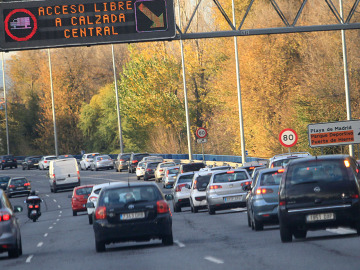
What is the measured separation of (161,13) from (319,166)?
39.4 ft

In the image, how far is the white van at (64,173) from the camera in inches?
2298

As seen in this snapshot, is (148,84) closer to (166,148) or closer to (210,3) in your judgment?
(166,148)

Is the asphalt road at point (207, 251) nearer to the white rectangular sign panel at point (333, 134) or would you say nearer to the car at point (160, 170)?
the white rectangular sign panel at point (333, 134)

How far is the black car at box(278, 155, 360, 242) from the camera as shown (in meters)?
16.0

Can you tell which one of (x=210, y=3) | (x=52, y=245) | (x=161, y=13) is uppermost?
(x=210, y=3)

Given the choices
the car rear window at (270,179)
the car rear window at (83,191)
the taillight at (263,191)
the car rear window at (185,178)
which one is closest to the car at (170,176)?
the car rear window at (83,191)

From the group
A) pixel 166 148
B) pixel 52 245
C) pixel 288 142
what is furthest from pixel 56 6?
pixel 166 148

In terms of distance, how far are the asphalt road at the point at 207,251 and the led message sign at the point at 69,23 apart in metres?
5.82

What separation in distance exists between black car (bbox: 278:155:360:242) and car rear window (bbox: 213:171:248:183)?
1294cm

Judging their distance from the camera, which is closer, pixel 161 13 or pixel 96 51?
pixel 161 13

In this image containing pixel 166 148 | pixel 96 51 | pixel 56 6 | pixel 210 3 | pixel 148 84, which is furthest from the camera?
pixel 96 51

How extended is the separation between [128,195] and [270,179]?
4391 mm

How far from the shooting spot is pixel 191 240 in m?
19.8

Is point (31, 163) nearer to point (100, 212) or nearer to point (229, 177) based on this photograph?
point (229, 177)
